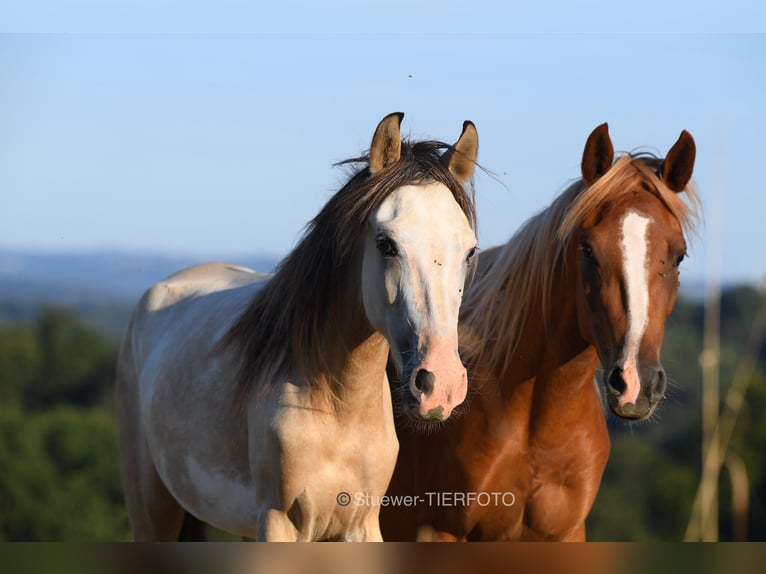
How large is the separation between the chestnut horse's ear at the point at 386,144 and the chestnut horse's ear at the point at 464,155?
0.16m

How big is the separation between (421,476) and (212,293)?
3.10ft

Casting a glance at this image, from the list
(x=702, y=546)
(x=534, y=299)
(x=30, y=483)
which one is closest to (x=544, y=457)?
(x=534, y=299)

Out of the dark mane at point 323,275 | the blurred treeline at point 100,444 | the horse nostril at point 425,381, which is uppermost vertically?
the dark mane at point 323,275

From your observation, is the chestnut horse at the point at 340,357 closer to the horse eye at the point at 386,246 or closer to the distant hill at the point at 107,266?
the horse eye at the point at 386,246

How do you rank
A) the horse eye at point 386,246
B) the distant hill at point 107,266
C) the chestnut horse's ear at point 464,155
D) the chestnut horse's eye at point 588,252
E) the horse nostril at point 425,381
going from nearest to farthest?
the horse nostril at point 425,381 → the horse eye at point 386,246 → the chestnut horse's ear at point 464,155 → the chestnut horse's eye at point 588,252 → the distant hill at point 107,266

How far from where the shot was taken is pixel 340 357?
294 cm

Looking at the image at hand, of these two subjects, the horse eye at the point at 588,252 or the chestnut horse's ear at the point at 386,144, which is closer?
the chestnut horse's ear at the point at 386,144

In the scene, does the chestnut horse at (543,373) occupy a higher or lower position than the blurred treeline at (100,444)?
higher

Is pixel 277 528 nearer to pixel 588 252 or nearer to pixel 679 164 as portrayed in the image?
pixel 588 252

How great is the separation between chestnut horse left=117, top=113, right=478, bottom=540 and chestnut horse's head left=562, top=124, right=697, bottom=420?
49 centimetres

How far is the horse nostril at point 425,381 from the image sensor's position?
2592 mm

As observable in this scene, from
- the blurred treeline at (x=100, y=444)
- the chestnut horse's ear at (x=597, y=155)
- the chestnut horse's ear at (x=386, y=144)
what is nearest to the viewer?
the chestnut horse's ear at (x=386, y=144)

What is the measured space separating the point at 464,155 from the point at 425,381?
27.0 inches

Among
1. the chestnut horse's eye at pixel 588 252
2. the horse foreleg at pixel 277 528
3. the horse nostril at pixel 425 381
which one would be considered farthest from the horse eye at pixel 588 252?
the horse foreleg at pixel 277 528
